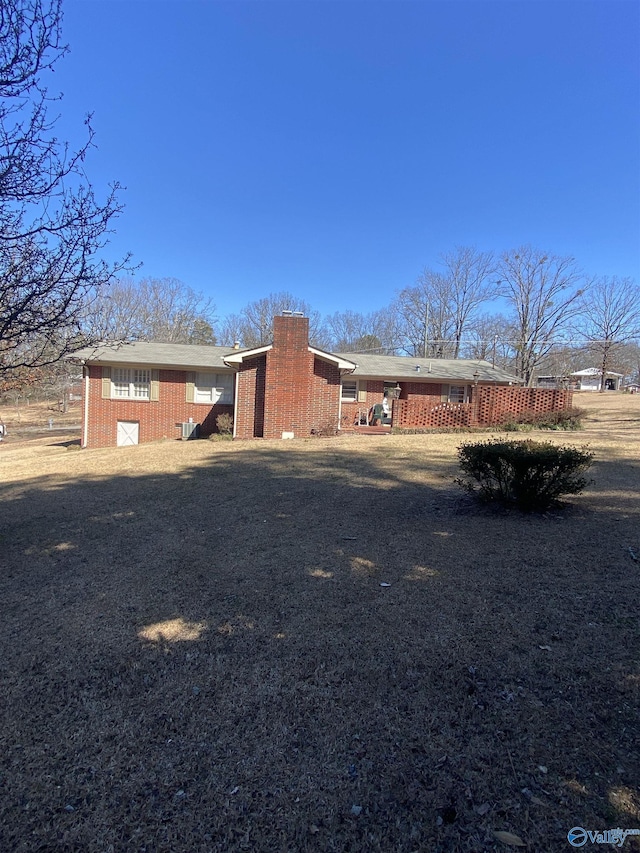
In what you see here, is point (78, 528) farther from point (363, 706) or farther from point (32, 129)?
point (363, 706)

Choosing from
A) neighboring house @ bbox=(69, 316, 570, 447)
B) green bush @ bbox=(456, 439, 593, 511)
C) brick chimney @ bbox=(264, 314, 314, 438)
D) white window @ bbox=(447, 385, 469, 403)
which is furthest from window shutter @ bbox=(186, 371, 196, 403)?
green bush @ bbox=(456, 439, 593, 511)

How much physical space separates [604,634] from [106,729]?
Answer: 3058 mm

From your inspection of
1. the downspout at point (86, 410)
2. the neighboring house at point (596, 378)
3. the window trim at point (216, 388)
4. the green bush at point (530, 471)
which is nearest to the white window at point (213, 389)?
the window trim at point (216, 388)

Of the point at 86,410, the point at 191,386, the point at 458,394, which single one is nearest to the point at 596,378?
the point at 458,394

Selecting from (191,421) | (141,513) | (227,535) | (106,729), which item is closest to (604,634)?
(106,729)

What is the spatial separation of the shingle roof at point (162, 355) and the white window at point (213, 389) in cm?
52

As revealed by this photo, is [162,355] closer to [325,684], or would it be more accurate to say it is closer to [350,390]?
[350,390]

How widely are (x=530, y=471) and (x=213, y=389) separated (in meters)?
15.1

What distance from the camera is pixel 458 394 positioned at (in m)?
23.1

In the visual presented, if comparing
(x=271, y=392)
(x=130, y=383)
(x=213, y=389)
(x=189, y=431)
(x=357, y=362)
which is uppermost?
(x=357, y=362)

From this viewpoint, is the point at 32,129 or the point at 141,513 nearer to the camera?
the point at 32,129

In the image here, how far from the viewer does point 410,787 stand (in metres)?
2.02

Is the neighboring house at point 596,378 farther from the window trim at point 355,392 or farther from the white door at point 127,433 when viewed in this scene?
the white door at point 127,433

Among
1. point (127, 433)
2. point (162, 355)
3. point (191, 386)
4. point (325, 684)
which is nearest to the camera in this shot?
point (325, 684)
